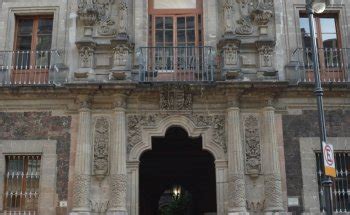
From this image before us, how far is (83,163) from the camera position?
13656 mm

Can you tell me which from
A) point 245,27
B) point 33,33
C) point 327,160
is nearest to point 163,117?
point 245,27

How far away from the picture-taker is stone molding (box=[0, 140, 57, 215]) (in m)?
13.7

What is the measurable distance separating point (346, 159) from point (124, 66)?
6.64 m

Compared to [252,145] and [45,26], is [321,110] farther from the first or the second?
[45,26]

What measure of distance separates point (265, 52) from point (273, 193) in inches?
155

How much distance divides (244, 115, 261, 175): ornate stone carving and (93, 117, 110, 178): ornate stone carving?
3760 mm

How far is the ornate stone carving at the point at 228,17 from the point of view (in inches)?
576

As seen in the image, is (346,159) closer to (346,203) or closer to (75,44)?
(346,203)

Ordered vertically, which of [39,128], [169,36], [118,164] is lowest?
[118,164]

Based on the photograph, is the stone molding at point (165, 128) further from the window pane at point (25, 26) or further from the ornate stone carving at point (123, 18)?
the window pane at point (25, 26)

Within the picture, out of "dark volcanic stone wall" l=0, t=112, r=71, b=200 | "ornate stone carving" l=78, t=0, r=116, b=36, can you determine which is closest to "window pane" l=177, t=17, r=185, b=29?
"ornate stone carving" l=78, t=0, r=116, b=36

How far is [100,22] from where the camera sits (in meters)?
15.0

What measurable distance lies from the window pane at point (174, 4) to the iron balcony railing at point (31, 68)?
3.33m

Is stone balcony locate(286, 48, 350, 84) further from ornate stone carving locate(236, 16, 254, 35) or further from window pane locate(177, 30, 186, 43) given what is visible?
window pane locate(177, 30, 186, 43)
